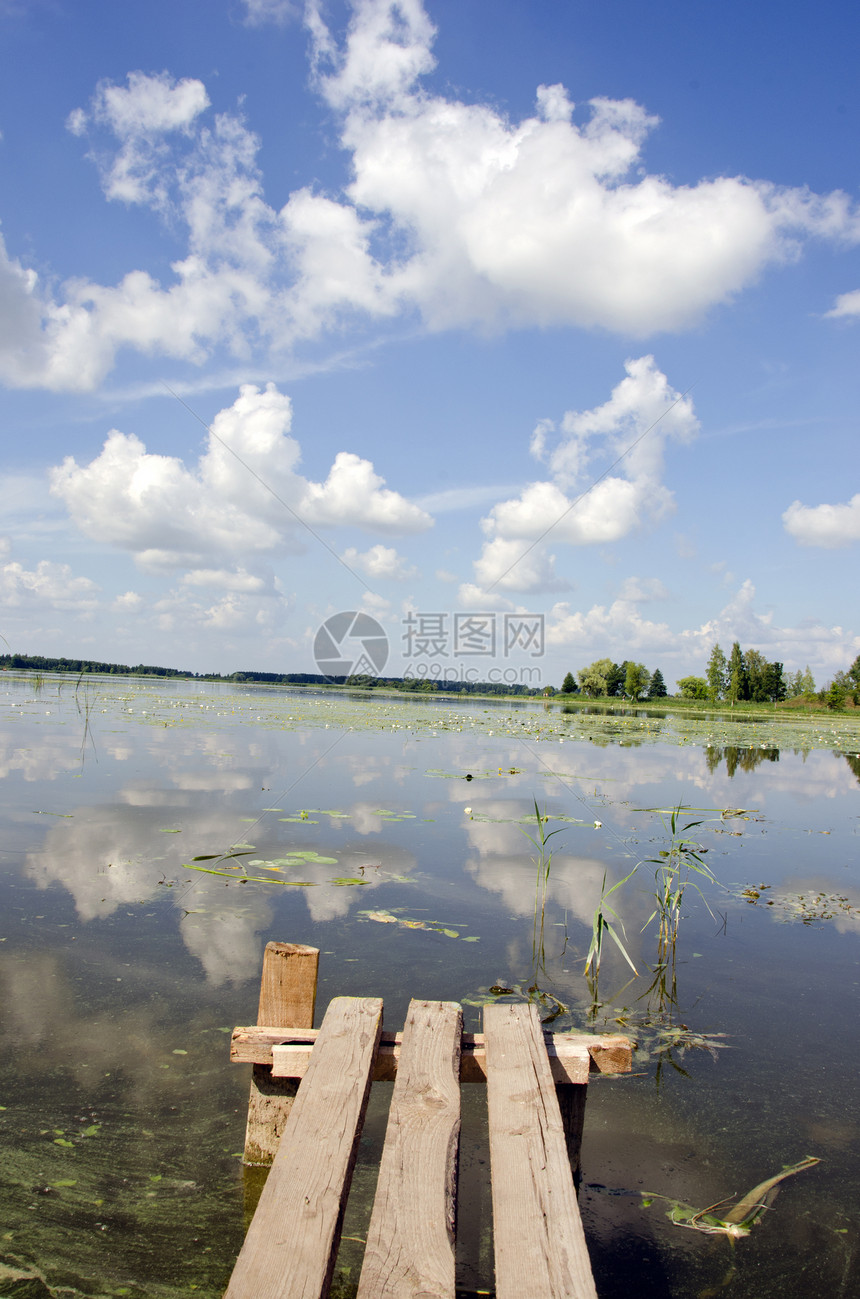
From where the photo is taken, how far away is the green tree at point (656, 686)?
89400 millimetres

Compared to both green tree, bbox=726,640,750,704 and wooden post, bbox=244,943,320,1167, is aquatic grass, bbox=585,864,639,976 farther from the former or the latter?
green tree, bbox=726,640,750,704

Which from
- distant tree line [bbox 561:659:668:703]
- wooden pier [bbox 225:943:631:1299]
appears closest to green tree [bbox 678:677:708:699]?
distant tree line [bbox 561:659:668:703]

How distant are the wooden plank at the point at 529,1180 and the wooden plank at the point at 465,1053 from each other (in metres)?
0.08

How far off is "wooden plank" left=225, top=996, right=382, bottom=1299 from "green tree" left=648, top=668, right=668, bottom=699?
9088cm

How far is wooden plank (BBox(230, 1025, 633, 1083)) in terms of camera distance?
2352 millimetres

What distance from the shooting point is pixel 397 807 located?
8.59 meters

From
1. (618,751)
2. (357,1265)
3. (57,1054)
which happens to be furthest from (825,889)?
(618,751)

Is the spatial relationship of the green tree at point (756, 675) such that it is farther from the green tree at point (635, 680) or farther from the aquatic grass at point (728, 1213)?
the aquatic grass at point (728, 1213)

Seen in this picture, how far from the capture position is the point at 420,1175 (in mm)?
1838

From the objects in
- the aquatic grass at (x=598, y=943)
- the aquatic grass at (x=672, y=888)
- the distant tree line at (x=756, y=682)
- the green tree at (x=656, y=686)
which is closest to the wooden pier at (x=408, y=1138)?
the aquatic grass at (x=598, y=943)

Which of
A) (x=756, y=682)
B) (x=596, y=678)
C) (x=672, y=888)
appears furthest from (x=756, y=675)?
(x=672, y=888)

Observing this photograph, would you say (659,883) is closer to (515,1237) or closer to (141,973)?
(141,973)

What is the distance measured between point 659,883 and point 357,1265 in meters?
4.78

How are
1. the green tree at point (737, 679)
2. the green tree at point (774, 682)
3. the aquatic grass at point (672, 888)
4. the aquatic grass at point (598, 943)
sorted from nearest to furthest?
the aquatic grass at point (598, 943) → the aquatic grass at point (672, 888) → the green tree at point (737, 679) → the green tree at point (774, 682)
